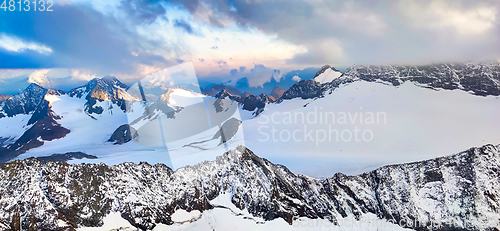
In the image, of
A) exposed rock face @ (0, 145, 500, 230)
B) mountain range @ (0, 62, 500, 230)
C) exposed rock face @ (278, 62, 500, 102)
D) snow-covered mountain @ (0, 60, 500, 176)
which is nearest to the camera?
exposed rock face @ (0, 145, 500, 230)

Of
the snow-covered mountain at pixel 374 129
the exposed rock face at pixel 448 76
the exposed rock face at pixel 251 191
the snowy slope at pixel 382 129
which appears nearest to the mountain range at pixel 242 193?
the exposed rock face at pixel 251 191

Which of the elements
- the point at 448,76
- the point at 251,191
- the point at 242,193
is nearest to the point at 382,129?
the point at 251,191

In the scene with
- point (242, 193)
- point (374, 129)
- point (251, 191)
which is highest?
point (374, 129)

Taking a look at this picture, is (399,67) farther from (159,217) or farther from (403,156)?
(159,217)

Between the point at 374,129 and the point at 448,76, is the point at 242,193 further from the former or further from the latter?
the point at 448,76

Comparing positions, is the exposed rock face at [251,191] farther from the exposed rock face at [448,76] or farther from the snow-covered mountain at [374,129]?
the exposed rock face at [448,76]

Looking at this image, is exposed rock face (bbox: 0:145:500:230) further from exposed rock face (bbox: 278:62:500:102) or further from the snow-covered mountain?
exposed rock face (bbox: 278:62:500:102)

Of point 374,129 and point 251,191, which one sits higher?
point 374,129

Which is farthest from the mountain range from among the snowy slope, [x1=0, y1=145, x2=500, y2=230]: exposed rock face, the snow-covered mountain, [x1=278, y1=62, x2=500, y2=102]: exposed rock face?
[x1=278, y1=62, x2=500, y2=102]: exposed rock face
